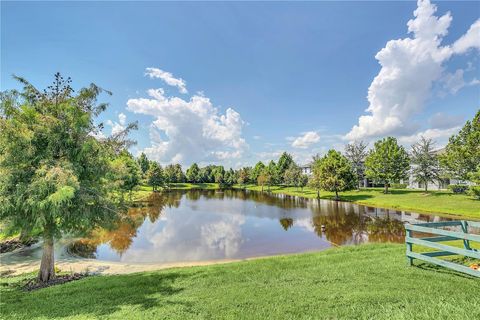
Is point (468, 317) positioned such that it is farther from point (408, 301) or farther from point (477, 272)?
point (477, 272)

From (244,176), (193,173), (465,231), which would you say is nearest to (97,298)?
(465,231)

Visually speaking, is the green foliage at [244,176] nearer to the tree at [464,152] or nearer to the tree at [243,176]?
the tree at [243,176]

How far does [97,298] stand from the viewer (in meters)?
6.60

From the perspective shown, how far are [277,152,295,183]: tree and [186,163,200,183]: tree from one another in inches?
1563

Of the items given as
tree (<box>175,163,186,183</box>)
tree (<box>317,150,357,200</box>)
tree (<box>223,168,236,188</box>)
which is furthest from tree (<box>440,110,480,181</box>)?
tree (<box>175,163,186,183</box>)

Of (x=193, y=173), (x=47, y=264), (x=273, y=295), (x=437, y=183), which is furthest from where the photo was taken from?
(x=193, y=173)

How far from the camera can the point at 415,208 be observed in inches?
1222

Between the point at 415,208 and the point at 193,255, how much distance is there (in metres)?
28.8

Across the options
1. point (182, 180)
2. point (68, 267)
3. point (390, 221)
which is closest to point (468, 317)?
point (68, 267)

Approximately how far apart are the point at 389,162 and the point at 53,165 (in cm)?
5180

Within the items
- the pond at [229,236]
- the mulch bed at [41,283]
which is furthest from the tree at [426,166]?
the mulch bed at [41,283]

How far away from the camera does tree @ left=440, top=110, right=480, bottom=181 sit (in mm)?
31484

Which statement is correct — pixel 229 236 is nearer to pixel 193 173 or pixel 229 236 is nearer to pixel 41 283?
pixel 41 283

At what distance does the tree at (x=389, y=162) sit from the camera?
153ft
